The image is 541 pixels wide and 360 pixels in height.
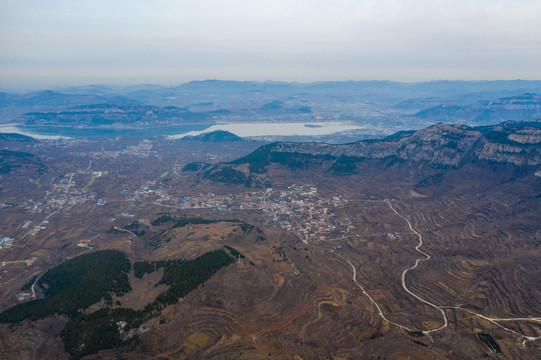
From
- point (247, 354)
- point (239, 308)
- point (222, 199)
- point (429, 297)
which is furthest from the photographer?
point (222, 199)

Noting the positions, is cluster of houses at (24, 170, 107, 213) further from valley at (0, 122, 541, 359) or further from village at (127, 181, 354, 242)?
village at (127, 181, 354, 242)

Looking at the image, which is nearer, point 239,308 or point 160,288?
point 239,308

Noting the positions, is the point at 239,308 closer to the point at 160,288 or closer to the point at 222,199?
the point at 160,288

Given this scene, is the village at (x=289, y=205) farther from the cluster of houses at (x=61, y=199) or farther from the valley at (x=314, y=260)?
the cluster of houses at (x=61, y=199)

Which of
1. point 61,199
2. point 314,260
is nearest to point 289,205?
point 314,260

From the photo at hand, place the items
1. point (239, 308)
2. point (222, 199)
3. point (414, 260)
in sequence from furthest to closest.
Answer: point (222, 199) < point (414, 260) < point (239, 308)

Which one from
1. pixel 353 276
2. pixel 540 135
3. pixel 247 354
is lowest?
pixel 353 276

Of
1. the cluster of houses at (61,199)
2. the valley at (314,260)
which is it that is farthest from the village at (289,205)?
the cluster of houses at (61,199)

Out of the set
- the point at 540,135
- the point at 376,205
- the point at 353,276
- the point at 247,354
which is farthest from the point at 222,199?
the point at 540,135

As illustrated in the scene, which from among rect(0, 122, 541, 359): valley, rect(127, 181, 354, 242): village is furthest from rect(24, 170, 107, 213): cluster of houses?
rect(127, 181, 354, 242): village

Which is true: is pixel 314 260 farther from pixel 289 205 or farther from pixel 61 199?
pixel 61 199

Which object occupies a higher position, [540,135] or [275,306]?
[540,135]
